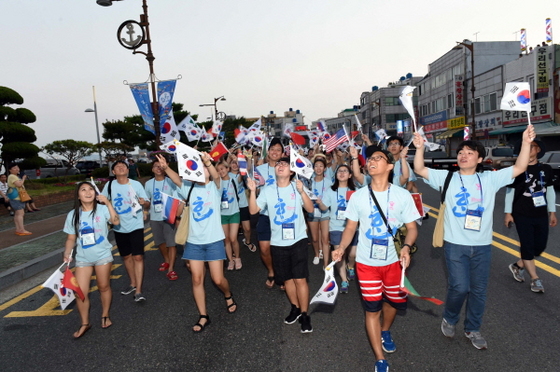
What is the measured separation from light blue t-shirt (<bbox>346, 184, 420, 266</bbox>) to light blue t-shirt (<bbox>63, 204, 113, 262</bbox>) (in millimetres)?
2726

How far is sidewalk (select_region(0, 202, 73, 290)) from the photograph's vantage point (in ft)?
21.6

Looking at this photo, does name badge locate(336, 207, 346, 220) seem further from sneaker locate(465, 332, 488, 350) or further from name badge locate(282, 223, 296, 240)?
sneaker locate(465, 332, 488, 350)

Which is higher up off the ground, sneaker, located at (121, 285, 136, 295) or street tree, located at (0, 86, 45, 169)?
street tree, located at (0, 86, 45, 169)

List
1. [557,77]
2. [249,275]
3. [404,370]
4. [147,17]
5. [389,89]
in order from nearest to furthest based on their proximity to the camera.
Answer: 1. [404,370]
2. [249,275]
3. [147,17]
4. [557,77]
5. [389,89]

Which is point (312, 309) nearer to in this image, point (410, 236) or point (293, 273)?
point (293, 273)

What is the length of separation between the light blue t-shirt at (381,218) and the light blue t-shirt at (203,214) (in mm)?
1705

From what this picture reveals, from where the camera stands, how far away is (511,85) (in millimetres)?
4129

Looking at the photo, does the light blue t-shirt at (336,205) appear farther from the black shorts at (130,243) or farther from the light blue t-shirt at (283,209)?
the black shorts at (130,243)

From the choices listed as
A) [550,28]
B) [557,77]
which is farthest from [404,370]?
[550,28]

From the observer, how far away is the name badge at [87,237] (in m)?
4.29

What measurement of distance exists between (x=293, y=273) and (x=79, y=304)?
7.49 feet

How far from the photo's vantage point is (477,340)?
11.8 feet

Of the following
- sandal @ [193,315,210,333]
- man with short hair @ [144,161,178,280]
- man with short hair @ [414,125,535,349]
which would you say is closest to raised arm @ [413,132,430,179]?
man with short hair @ [414,125,535,349]

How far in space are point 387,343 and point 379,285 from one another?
62 centimetres
